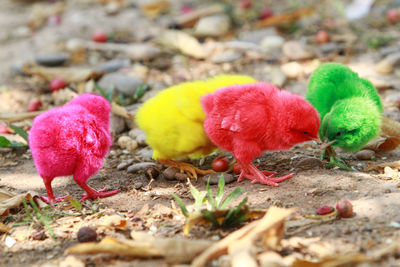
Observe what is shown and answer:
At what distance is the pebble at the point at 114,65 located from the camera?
5805 mm

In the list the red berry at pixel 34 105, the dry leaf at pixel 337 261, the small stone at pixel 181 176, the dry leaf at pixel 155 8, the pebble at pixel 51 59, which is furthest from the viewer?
the dry leaf at pixel 155 8

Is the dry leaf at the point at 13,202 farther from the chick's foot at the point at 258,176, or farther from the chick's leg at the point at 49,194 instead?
the chick's foot at the point at 258,176

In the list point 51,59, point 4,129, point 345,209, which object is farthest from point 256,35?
point 345,209

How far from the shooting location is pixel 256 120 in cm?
312

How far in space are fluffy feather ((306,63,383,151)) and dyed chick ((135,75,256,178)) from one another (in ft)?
2.48

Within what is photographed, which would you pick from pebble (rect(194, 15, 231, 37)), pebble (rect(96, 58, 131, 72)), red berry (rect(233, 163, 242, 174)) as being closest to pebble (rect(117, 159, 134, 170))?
red berry (rect(233, 163, 242, 174))

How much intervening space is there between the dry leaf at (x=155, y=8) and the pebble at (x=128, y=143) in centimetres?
402

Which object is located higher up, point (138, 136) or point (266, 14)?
point (266, 14)

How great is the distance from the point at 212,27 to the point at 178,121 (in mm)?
3769

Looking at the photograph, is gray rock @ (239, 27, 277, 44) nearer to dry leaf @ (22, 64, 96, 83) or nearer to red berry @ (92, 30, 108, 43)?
red berry @ (92, 30, 108, 43)

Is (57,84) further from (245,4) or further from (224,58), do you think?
(245,4)

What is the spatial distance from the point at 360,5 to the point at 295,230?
598 centimetres

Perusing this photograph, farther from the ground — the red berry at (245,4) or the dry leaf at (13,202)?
the red berry at (245,4)

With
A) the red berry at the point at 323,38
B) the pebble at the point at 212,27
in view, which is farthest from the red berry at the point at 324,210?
the pebble at the point at 212,27
